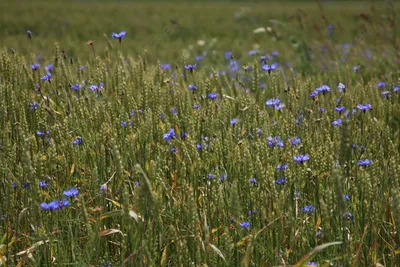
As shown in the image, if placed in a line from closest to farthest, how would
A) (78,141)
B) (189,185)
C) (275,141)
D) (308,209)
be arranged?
1. (308,209)
2. (189,185)
3. (275,141)
4. (78,141)

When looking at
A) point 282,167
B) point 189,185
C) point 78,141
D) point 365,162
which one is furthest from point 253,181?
point 78,141

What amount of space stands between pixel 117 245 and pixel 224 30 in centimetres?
1149

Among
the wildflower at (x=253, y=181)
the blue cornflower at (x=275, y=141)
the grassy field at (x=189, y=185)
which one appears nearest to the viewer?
the grassy field at (x=189, y=185)

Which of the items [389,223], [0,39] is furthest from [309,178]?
[0,39]

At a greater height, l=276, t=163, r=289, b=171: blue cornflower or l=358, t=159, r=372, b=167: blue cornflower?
l=358, t=159, r=372, b=167: blue cornflower

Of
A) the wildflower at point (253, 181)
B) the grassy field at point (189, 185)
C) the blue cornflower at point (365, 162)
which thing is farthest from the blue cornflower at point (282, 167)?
the blue cornflower at point (365, 162)

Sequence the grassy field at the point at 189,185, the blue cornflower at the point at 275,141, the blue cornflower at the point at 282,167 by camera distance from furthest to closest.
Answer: the blue cornflower at the point at 275,141
the blue cornflower at the point at 282,167
the grassy field at the point at 189,185

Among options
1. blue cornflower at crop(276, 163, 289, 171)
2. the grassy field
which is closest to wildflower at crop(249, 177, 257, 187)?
the grassy field

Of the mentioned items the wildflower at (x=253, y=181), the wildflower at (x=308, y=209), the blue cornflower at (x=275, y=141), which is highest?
the blue cornflower at (x=275, y=141)

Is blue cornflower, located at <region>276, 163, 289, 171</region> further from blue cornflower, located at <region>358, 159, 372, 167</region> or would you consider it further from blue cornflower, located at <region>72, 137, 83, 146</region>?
blue cornflower, located at <region>72, 137, 83, 146</region>

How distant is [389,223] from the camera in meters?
2.26

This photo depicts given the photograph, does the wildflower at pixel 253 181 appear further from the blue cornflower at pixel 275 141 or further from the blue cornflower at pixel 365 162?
the blue cornflower at pixel 365 162

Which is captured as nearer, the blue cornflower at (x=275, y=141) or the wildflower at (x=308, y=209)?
the wildflower at (x=308, y=209)

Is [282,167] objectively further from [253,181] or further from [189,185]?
[189,185]
